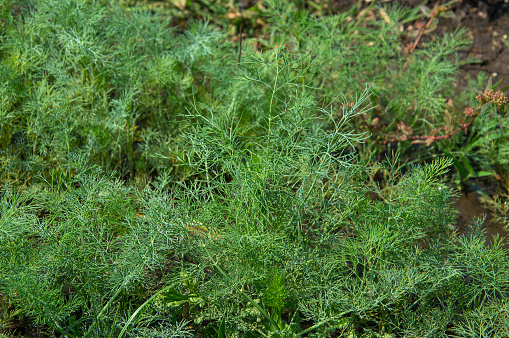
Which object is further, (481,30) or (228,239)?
(481,30)

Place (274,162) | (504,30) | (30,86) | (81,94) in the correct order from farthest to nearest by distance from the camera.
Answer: (504,30) → (81,94) → (30,86) → (274,162)

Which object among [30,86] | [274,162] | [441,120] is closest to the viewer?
[274,162]

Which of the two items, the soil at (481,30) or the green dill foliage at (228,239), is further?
the soil at (481,30)

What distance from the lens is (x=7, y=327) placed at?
6.68 ft

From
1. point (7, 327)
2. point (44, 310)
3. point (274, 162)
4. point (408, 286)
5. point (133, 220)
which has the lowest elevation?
point (7, 327)

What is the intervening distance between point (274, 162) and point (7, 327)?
1325mm

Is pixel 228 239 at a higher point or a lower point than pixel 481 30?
lower

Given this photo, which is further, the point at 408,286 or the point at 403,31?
the point at 403,31

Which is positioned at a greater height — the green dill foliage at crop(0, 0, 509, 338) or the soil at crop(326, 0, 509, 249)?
the soil at crop(326, 0, 509, 249)

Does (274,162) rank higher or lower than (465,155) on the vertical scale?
higher

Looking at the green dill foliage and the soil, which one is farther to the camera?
the soil

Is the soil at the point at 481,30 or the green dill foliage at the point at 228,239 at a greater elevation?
the soil at the point at 481,30

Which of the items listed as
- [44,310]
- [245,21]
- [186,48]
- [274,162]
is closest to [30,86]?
[186,48]

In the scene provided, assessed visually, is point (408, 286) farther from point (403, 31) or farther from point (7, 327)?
point (403, 31)
